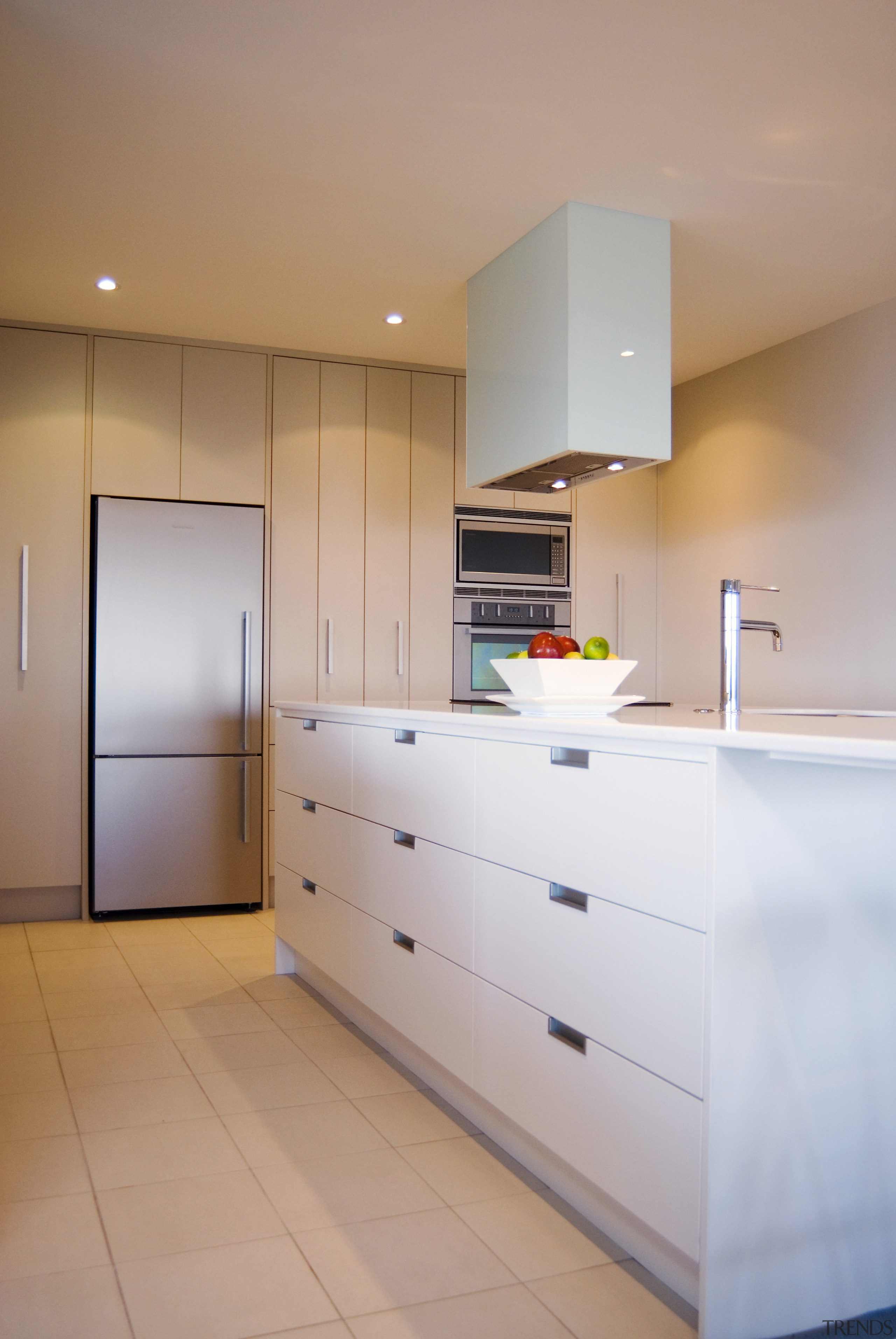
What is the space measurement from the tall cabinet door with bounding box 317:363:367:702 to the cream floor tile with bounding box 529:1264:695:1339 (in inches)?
129

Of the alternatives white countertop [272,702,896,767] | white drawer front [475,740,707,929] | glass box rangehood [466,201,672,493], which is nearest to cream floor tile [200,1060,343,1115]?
white drawer front [475,740,707,929]

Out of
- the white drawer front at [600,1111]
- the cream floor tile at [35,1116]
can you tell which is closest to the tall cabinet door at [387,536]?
the cream floor tile at [35,1116]

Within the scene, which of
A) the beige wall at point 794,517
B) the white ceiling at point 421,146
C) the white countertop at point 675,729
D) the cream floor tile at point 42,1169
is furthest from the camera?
the beige wall at point 794,517

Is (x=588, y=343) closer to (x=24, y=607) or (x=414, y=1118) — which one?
(x=414, y=1118)

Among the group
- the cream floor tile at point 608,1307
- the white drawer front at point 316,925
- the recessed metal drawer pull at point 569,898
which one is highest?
the recessed metal drawer pull at point 569,898

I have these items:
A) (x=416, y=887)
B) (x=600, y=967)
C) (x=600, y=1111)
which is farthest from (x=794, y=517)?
(x=600, y=1111)

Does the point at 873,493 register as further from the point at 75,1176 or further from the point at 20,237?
the point at 75,1176

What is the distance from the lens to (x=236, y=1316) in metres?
1.58

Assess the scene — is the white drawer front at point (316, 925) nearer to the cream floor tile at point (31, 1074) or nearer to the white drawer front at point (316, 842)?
the white drawer front at point (316, 842)

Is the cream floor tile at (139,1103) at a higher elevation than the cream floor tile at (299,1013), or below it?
higher

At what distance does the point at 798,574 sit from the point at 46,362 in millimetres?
3205

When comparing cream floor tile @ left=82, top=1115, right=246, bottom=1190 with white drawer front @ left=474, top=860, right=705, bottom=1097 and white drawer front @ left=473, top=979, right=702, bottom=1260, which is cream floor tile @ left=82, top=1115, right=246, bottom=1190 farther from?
white drawer front @ left=474, top=860, right=705, bottom=1097

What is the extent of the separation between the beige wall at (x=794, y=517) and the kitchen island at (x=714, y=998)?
2292mm

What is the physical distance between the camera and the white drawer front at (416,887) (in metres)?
2.27
